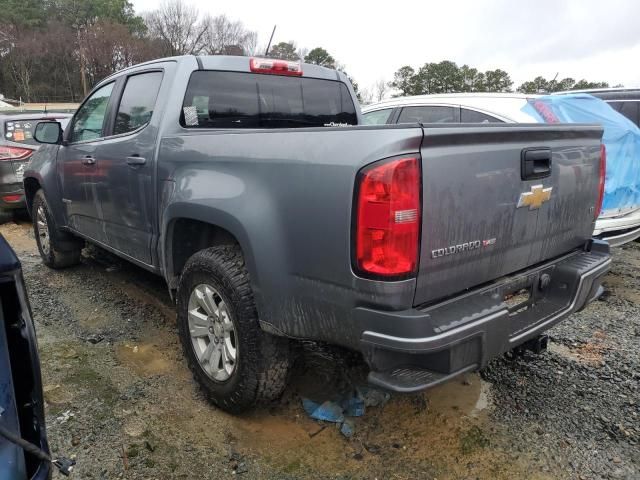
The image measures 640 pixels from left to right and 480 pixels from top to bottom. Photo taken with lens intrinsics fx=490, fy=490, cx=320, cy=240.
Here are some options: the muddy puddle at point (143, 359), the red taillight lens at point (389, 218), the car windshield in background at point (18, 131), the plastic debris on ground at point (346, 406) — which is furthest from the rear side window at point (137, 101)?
the car windshield in background at point (18, 131)

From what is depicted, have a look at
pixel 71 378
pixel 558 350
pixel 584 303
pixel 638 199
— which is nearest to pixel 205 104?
pixel 71 378

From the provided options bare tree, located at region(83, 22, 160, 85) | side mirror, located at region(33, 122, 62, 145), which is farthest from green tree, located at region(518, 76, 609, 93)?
bare tree, located at region(83, 22, 160, 85)

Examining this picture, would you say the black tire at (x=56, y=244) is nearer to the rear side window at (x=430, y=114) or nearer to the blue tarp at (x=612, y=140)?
the rear side window at (x=430, y=114)

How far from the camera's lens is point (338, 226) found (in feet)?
6.27

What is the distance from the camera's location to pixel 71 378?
3070 millimetres

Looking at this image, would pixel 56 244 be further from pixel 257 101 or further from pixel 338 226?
pixel 338 226

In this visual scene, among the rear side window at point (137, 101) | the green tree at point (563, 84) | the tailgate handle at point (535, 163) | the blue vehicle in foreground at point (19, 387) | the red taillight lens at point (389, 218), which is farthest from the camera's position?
the green tree at point (563, 84)

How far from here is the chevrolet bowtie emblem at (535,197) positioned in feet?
7.29

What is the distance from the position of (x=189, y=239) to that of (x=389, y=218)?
1.56m

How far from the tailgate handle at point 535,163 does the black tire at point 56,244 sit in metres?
4.36

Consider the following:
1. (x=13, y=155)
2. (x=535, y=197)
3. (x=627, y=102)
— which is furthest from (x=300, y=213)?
(x=627, y=102)

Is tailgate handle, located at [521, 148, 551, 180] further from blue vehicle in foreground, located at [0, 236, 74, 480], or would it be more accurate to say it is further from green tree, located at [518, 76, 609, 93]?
green tree, located at [518, 76, 609, 93]

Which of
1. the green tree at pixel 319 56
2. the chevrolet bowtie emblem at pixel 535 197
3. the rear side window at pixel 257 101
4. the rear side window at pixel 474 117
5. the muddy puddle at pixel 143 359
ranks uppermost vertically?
the green tree at pixel 319 56

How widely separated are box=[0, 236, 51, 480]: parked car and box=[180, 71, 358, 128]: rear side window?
1.85 meters
